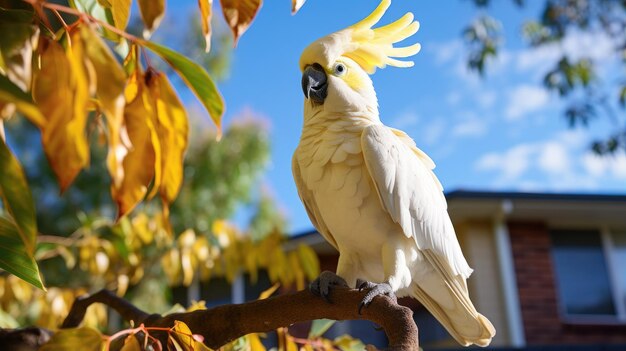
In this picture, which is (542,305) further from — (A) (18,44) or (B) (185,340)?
(A) (18,44)

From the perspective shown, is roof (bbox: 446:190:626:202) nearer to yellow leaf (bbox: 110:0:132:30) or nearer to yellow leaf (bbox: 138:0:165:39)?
yellow leaf (bbox: 110:0:132:30)

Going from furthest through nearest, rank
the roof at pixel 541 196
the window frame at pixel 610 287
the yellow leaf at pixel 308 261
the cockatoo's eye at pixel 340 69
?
the window frame at pixel 610 287 < the roof at pixel 541 196 < the yellow leaf at pixel 308 261 < the cockatoo's eye at pixel 340 69

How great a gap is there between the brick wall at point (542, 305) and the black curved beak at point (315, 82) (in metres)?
6.27

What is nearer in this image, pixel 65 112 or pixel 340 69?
pixel 65 112

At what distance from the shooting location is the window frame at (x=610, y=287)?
284 inches

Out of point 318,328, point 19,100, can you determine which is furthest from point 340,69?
point 19,100

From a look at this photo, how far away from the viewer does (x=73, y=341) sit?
26.9 inches

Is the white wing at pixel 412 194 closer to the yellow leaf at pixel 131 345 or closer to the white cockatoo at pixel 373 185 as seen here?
the white cockatoo at pixel 373 185

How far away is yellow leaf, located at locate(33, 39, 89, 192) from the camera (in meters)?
0.55

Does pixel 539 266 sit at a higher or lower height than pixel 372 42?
lower

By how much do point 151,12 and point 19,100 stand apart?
17cm

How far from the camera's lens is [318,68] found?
4.35ft

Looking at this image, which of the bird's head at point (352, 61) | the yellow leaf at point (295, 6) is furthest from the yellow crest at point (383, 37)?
the yellow leaf at point (295, 6)

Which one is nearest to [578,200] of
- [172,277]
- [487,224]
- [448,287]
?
[487,224]
